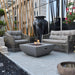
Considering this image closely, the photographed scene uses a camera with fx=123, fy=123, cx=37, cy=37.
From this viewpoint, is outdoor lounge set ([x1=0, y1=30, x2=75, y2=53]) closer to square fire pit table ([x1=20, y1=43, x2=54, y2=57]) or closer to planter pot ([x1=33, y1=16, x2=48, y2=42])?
square fire pit table ([x1=20, y1=43, x2=54, y2=57])

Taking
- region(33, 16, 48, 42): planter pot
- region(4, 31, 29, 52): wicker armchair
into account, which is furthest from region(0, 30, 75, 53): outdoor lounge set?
region(33, 16, 48, 42): planter pot

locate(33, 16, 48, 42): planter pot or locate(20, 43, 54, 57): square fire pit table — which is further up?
locate(33, 16, 48, 42): planter pot

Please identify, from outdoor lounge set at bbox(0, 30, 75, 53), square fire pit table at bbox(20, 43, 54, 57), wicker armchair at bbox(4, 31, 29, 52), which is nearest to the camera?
square fire pit table at bbox(20, 43, 54, 57)

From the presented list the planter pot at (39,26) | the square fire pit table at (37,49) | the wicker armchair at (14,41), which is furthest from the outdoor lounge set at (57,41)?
the planter pot at (39,26)

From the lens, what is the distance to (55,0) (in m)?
6.59

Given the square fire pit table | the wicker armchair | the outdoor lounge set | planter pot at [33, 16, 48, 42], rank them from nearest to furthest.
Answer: the square fire pit table, the outdoor lounge set, the wicker armchair, planter pot at [33, 16, 48, 42]

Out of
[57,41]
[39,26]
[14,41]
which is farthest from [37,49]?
[39,26]

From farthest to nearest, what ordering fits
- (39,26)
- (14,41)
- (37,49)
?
(39,26), (14,41), (37,49)

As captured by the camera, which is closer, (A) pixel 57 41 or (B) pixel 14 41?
(A) pixel 57 41

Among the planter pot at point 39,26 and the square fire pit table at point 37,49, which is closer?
the square fire pit table at point 37,49

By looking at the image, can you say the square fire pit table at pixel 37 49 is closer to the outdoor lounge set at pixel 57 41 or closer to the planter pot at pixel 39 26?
the outdoor lounge set at pixel 57 41

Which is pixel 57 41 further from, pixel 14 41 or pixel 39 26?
pixel 39 26

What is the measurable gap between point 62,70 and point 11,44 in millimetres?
2986

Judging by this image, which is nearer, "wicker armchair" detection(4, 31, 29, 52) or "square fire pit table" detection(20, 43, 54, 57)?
"square fire pit table" detection(20, 43, 54, 57)
